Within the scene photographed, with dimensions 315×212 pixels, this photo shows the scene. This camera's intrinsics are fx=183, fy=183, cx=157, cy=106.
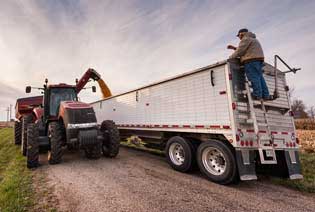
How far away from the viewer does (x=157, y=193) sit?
161 inches

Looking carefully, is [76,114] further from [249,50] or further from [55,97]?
[249,50]

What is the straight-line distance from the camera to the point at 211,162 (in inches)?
204

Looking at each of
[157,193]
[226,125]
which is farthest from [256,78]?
[157,193]

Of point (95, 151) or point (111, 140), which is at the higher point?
point (111, 140)

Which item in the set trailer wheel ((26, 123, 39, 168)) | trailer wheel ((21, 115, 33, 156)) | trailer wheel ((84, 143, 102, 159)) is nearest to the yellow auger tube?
trailer wheel ((21, 115, 33, 156))

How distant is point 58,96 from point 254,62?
7.51m

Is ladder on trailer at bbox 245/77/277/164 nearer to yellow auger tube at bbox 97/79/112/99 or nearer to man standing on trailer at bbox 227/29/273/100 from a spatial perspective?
man standing on trailer at bbox 227/29/273/100

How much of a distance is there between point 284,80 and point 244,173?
12.1ft

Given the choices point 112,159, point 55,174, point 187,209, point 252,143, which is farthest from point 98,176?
point 252,143

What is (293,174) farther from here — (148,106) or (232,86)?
(148,106)

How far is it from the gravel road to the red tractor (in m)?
0.85

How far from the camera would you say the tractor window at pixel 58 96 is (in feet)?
25.3

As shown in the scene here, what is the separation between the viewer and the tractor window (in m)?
7.70

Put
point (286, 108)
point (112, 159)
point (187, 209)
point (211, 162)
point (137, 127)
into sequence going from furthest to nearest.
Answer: point (137, 127), point (112, 159), point (286, 108), point (211, 162), point (187, 209)
